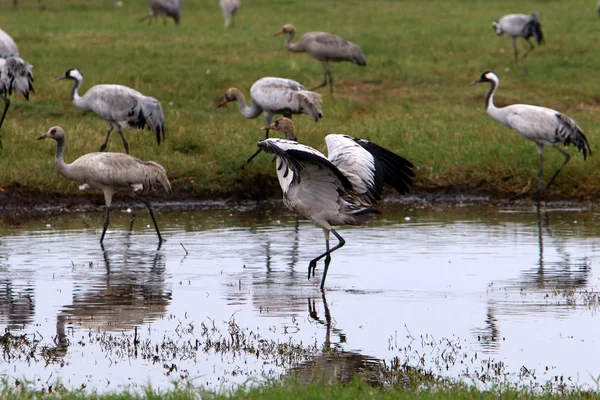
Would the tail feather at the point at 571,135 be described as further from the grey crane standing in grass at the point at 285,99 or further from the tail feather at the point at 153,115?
the tail feather at the point at 153,115

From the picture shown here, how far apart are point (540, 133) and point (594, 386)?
738 centimetres

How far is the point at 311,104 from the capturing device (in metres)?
13.4

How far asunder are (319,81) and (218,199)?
21.1ft

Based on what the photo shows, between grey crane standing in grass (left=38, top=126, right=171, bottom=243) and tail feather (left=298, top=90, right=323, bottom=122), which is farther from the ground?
tail feather (left=298, top=90, right=323, bottom=122)

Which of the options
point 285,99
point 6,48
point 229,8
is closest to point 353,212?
point 285,99

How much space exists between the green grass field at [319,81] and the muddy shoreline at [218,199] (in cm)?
9

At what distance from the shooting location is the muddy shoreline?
1172cm

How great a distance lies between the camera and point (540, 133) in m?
12.5

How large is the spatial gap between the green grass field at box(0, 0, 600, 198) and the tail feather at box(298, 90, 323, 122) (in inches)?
11.9

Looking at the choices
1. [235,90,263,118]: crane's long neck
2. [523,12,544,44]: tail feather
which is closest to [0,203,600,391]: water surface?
[235,90,263,118]: crane's long neck

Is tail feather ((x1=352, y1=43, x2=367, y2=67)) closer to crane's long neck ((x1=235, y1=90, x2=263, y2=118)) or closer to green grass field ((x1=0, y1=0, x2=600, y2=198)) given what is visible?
green grass field ((x1=0, y1=0, x2=600, y2=198))

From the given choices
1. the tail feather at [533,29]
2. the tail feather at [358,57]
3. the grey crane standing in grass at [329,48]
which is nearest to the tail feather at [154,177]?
the grey crane standing in grass at [329,48]

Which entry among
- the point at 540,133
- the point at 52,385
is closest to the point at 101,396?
the point at 52,385

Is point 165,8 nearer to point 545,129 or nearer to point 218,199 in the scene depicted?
point 218,199
